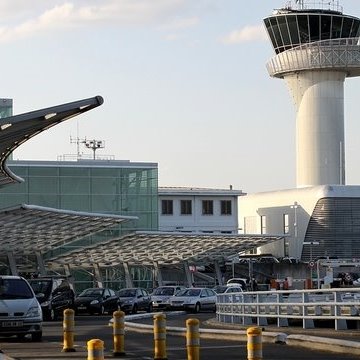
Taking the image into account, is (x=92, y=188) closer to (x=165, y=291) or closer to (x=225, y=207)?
(x=165, y=291)

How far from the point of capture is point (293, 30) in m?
114

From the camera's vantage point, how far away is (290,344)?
24.0 metres

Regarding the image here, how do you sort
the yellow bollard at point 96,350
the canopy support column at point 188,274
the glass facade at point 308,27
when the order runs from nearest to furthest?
the yellow bollard at point 96,350, the canopy support column at point 188,274, the glass facade at point 308,27

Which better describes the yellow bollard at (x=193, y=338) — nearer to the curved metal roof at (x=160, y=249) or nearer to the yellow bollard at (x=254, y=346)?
the yellow bollard at (x=254, y=346)

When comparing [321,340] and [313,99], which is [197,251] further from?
[321,340]

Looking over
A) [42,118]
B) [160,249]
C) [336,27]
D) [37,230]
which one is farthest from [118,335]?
[336,27]

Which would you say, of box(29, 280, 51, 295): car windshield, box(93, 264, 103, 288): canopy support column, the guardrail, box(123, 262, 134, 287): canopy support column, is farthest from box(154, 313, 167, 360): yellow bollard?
box(123, 262, 134, 287): canopy support column

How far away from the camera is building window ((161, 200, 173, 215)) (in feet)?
345

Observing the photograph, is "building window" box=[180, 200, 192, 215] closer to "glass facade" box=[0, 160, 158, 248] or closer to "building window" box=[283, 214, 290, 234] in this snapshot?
"building window" box=[283, 214, 290, 234]

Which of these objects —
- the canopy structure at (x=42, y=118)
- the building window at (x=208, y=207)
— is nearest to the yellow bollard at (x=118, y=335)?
the canopy structure at (x=42, y=118)

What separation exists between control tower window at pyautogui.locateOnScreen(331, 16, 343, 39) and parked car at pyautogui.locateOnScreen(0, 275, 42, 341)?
86.0 m

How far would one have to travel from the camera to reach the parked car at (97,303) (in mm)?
53781

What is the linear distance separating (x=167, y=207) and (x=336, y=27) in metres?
24.5

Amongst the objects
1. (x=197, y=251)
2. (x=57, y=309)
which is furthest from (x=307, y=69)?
(x=57, y=309)
